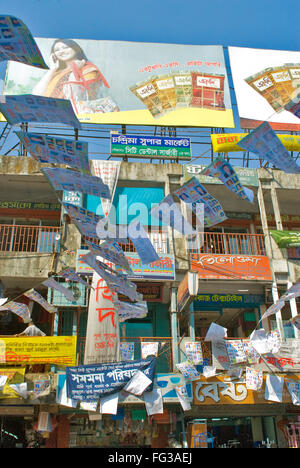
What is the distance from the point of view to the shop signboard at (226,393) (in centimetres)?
1331

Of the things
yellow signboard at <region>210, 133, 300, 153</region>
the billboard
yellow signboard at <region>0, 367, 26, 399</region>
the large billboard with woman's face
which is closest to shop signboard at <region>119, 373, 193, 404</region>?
yellow signboard at <region>0, 367, 26, 399</region>

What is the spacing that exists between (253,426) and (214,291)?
5.28 metres

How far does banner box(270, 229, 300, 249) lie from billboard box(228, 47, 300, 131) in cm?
679

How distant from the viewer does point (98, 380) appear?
11.1 m

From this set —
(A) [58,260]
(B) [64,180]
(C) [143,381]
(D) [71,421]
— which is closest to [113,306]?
(C) [143,381]

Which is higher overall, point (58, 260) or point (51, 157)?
point (58, 260)

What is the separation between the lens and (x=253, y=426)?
15.9m

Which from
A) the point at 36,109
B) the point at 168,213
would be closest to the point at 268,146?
the point at 168,213

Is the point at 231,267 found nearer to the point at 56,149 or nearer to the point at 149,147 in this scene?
the point at 149,147

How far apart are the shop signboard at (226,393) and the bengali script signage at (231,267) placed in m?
3.64

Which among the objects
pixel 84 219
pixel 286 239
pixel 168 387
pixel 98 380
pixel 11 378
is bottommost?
pixel 98 380

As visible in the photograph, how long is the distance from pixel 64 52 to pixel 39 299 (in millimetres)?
14715

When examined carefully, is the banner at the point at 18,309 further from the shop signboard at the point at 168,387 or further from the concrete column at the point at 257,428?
the concrete column at the point at 257,428
